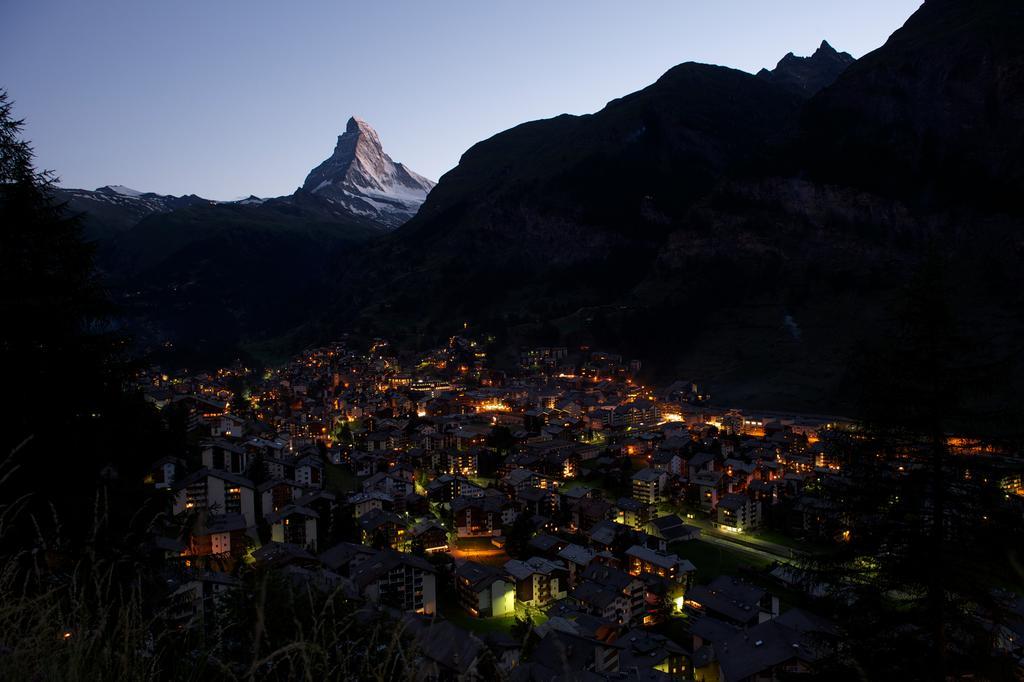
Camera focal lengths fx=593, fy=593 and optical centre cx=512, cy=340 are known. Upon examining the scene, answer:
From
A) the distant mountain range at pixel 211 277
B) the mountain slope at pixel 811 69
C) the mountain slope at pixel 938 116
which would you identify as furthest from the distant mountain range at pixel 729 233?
the mountain slope at pixel 811 69

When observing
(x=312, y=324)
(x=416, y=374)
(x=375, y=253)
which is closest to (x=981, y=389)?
(x=416, y=374)

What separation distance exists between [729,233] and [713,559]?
74456mm

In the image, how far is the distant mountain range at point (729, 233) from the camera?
2832 inches

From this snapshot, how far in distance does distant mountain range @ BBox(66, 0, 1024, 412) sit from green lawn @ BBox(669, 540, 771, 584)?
434 inches

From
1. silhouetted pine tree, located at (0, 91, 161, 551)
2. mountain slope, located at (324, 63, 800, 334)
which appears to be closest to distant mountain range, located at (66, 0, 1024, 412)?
mountain slope, located at (324, 63, 800, 334)

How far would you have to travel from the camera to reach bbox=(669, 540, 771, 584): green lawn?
2802 centimetres

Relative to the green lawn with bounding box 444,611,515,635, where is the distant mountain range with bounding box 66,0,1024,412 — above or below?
above

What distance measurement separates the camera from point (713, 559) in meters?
29.5

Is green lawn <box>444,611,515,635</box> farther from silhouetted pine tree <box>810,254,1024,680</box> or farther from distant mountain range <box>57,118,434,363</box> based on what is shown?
distant mountain range <box>57,118,434,363</box>

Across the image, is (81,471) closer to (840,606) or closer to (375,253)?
(840,606)

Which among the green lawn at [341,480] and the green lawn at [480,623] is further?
the green lawn at [341,480]

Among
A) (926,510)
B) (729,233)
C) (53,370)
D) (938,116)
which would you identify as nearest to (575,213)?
(729,233)

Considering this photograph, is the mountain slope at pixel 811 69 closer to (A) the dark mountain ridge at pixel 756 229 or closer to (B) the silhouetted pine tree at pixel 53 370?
(A) the dark mountain ridge at pixel 756 229

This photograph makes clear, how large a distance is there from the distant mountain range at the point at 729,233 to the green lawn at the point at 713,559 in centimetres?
1102
